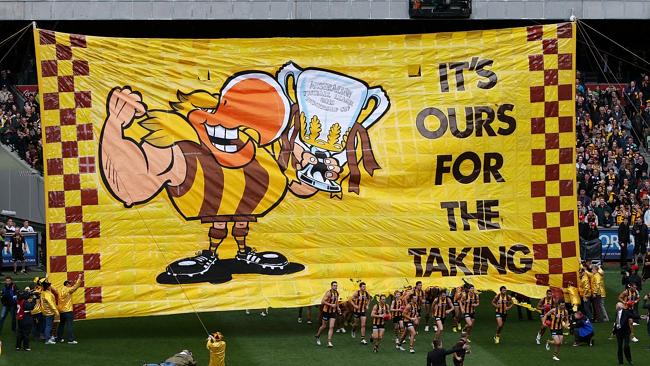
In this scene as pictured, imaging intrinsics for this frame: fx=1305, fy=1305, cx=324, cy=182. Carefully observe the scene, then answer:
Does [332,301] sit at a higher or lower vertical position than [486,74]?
lower

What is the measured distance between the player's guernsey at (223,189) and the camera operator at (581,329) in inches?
283

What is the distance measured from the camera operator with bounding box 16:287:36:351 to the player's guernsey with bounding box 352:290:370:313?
22.8 ft

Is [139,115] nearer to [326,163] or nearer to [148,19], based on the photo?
[326,163]

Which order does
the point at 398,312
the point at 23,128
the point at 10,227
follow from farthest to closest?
the point at 23,128
the point at 10,227
the point at 398,312

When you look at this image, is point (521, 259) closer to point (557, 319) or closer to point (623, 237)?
point (557, 319)

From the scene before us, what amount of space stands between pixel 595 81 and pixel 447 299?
73.1ft

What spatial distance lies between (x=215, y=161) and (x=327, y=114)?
8.55 ft

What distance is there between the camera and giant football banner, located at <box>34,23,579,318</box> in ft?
90.5

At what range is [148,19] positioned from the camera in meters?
44.0

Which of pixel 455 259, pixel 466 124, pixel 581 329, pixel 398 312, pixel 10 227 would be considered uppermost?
pixel 466 124

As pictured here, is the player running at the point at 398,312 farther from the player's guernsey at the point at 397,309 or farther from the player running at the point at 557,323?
the player running at the point at 557,323

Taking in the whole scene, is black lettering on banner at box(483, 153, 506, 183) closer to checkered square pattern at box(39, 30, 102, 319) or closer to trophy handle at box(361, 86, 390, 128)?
trophy handle at box(361, 86, 390, 128)

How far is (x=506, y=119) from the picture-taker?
92.6 feet

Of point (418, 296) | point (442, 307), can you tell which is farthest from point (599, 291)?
→ point (418, 296)
